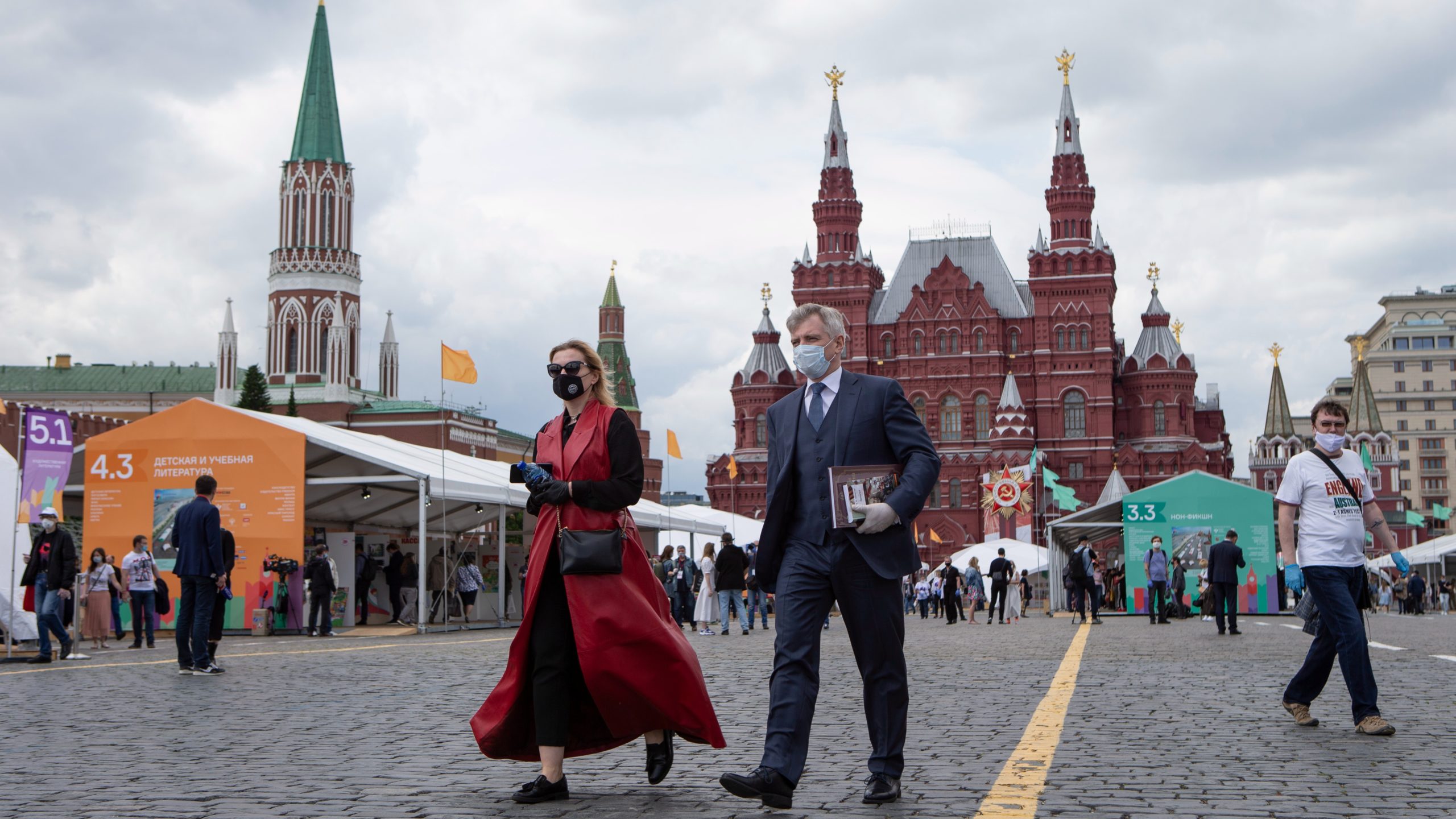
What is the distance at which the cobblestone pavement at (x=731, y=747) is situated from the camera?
15.7ft

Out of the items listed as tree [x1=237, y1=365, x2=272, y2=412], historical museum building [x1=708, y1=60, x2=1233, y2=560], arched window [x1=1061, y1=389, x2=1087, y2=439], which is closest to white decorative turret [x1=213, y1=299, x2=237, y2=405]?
tree [x1=237, y1=365, x2=272, y2=412]

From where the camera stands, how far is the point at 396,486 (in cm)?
2469

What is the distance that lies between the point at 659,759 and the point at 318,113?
100 meters

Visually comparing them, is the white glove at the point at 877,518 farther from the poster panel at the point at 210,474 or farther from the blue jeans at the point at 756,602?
the poster panel at the point at 210,474

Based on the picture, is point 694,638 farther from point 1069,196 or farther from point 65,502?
point 1069,196

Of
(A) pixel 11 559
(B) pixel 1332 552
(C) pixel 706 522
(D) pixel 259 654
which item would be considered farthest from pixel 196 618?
(C) pixel 706 522

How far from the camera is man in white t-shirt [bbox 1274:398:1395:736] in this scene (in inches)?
263

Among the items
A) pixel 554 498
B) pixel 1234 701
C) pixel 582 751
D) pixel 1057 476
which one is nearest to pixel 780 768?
pixel 582 751

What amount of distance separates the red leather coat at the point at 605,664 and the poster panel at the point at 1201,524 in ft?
82.7

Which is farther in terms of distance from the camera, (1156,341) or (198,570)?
(1156,341)

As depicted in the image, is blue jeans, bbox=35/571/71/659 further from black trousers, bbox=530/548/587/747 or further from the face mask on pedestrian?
the face mask on pedestrian

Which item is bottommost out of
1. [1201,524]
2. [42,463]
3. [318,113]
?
[1201,524]

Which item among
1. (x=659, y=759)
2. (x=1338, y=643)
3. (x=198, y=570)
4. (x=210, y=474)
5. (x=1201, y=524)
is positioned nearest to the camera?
(x=659, y=759)

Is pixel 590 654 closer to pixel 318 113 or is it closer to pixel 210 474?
pixel 210 474
